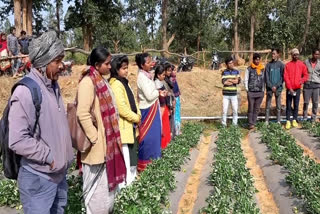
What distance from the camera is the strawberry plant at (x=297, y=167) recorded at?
397 cm

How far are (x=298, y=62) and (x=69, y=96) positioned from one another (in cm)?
793

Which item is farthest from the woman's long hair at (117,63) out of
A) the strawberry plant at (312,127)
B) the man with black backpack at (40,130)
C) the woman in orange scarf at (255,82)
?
the strawberry plant at (312,127)

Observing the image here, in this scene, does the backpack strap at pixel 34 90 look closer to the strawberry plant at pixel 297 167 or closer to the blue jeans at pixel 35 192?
the blue jeans at pixel 35 192

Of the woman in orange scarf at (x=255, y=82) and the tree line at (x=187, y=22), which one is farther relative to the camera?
the tree line at (x=187, y=22)

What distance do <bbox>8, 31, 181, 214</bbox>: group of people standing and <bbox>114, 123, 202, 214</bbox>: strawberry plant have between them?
0.57 feet

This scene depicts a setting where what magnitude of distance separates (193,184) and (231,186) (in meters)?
1.11

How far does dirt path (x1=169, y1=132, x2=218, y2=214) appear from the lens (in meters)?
4.48

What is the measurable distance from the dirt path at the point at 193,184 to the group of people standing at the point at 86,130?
623mm

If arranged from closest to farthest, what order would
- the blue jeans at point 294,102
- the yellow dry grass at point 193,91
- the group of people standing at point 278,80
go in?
the group of people standing at point 278,80 < the blue jeans at point 294,102 < the yellow dry grass at point 193,91

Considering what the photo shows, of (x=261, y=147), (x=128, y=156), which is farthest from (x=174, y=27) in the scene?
(x=128, y=156)

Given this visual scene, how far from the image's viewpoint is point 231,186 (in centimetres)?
439

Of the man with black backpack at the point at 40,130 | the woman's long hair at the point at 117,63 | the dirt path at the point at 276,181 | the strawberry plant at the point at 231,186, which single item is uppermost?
the woman's long hair at the point at 117,63

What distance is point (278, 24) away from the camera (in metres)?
29.3

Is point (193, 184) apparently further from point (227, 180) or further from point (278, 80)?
point (278, 80)
